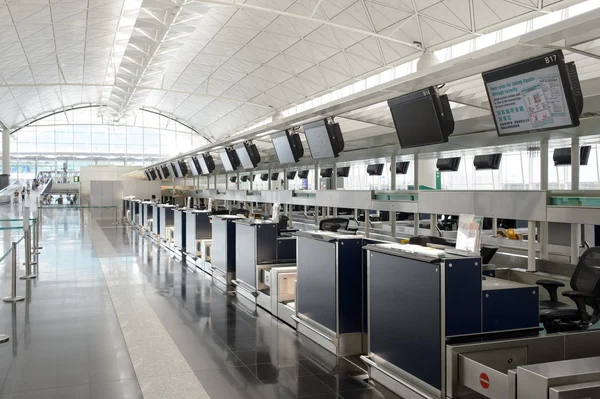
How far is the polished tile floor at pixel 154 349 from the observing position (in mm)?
4531

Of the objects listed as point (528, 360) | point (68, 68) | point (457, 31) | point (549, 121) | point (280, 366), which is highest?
point (68, 68)

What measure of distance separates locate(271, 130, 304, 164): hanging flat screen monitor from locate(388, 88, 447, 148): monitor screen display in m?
3.38

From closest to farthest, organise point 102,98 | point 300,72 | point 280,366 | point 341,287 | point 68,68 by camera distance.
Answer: point 280,366, point 341,287, point 300,72, point 68,68, point 102,98

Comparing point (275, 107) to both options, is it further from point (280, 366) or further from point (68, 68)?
point (280, 366)

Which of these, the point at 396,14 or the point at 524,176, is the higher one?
the point at 396,14

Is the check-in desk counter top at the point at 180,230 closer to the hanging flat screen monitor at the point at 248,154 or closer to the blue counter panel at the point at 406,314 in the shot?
the hanging flat screen monitor at the point at 248,154

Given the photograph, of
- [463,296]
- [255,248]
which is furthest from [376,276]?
[255,248]

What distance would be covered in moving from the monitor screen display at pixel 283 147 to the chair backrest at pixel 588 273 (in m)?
5.09

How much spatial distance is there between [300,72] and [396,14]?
413 inches

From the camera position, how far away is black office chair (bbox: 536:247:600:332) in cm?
515

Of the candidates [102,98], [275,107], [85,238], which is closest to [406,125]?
[85,238]

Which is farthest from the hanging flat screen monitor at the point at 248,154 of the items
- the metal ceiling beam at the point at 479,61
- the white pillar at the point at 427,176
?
the white pillar at the point at 427,176

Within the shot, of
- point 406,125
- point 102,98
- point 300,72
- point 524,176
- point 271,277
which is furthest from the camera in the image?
point 102,98

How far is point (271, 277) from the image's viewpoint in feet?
24.6
